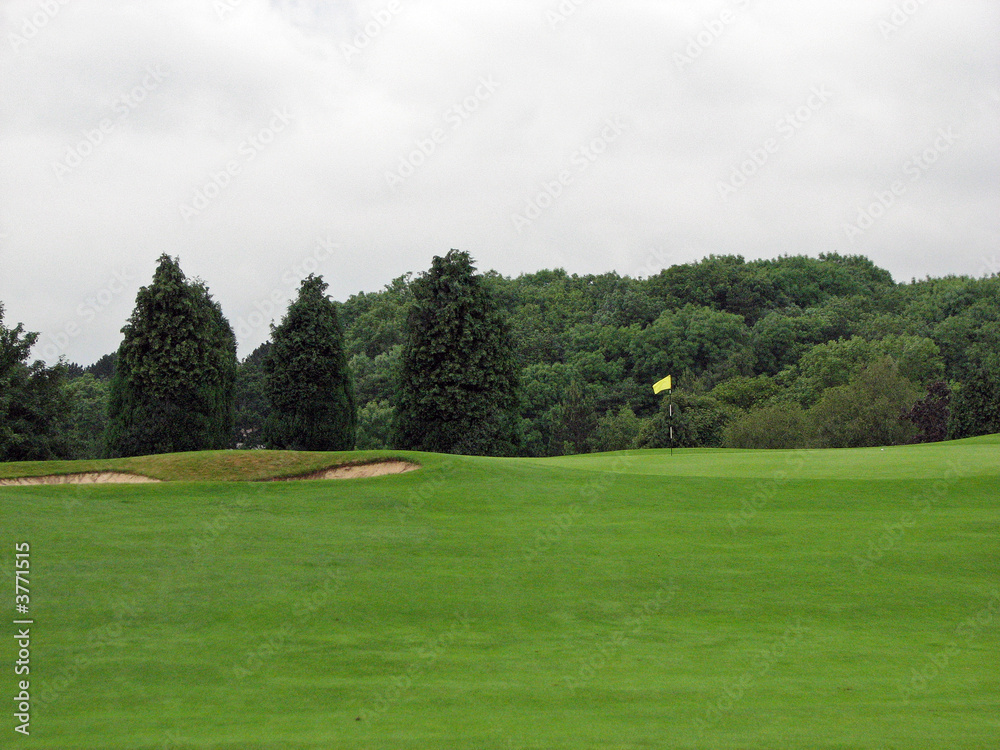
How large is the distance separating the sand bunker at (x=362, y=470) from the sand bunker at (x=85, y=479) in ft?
10.5

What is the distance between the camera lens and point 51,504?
14.2 meters

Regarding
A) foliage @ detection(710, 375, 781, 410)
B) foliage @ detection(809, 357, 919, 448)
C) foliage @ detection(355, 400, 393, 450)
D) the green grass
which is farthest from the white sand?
foliage @ detection(710, 375, 781, 410)

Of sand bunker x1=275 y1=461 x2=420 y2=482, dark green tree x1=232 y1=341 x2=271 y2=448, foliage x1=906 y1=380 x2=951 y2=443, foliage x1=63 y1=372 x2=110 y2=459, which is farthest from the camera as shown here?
dark green tree x1=232 y1=341 x2=271 y2=448

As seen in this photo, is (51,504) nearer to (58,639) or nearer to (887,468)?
(58,639)

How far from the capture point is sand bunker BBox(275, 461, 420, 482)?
60.9 ft

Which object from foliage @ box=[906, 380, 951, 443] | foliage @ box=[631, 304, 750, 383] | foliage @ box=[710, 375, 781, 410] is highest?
foliage @ box=[631, 304, 750, 383]

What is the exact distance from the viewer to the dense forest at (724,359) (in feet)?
182

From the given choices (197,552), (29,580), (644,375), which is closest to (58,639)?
(29,580)

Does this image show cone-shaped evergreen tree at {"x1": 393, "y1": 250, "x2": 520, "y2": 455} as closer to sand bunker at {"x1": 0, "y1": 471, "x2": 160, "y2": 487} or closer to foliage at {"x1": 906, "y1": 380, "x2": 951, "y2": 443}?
sand bunker at {"x1": 0, "y1": 471, "x2": 160, "y2": 487}

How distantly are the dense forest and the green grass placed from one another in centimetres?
3436

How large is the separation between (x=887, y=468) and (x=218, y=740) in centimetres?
1525

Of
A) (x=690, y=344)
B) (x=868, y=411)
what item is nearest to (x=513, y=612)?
(x=868, y=411)

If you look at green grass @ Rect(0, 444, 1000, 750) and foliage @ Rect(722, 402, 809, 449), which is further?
foliage @ Rect(722, 402, 809, 449)

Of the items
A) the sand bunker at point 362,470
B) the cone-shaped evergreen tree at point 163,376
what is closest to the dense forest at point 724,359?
the cone-shaped evergreen tree at point 163,376
